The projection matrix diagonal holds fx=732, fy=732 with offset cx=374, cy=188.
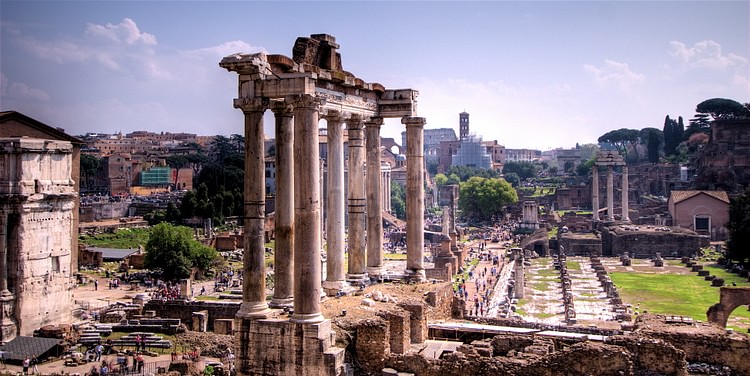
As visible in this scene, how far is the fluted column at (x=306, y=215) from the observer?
1455 cm

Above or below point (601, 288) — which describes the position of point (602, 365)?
above

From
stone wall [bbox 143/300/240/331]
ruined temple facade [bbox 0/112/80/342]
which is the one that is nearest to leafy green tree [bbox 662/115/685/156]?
stone wall [bbox 143/300/240/331]

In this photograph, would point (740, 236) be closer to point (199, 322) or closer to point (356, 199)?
point (199, 322)

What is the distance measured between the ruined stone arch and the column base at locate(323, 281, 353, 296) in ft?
67.2

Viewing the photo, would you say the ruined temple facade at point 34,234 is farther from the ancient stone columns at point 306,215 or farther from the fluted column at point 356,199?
the ancient stone columns at point 306,215

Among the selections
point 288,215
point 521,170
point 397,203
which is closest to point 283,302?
point 288,215

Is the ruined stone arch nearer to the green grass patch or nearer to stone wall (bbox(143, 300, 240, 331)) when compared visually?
stone wall (bbox(143, 300, 240, 331))

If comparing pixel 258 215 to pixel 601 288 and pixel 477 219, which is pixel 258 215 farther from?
pixel 477 219

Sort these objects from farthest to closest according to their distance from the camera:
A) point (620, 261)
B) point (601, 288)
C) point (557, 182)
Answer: point (557, 182) → point (620, 261) → point (601, 288)

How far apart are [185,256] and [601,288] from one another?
29.1 metres

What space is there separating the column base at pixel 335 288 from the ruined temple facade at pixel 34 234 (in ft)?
62.2

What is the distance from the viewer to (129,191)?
114m

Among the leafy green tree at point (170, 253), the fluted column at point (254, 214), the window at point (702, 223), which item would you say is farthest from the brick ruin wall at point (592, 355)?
the window at point (702, 223)

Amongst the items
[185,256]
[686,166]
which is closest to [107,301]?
[185,256]
